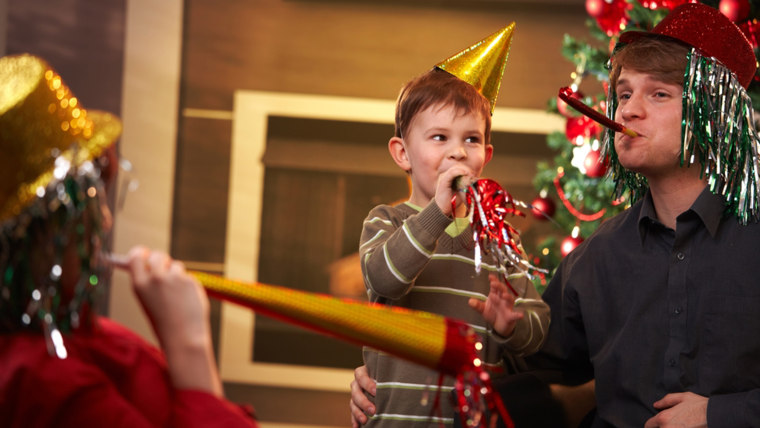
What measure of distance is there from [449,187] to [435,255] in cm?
17

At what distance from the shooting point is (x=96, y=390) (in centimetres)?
78

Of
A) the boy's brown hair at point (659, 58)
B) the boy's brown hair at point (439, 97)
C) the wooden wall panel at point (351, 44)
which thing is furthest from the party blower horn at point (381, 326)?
the wooden wall panel at point (351, 44)

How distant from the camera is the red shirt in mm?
768

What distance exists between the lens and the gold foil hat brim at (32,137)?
2.58 feet

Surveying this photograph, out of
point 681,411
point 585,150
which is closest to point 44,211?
point 681,411

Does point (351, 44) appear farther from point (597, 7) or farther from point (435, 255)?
point (435, 255)

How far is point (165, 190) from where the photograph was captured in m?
3.54

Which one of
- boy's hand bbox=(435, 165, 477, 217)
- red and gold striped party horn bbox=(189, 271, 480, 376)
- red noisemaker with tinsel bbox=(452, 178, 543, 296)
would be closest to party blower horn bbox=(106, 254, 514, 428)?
red and gold striped party horn bbox=(189, 271, 480, 376)

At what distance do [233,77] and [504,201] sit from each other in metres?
2.52

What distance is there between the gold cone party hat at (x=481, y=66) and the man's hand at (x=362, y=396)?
22.7 inches

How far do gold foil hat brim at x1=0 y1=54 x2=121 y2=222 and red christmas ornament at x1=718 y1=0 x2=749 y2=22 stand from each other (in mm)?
1616

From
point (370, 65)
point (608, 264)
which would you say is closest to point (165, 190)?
point (370, 65)

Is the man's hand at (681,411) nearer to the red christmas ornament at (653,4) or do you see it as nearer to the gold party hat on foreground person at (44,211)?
the gold party hat on foreground person at (44,211)

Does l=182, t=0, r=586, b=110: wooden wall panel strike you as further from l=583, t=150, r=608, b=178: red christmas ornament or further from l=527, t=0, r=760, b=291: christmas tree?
l=583, t=150, r=608, b=178: red christmas ornament
